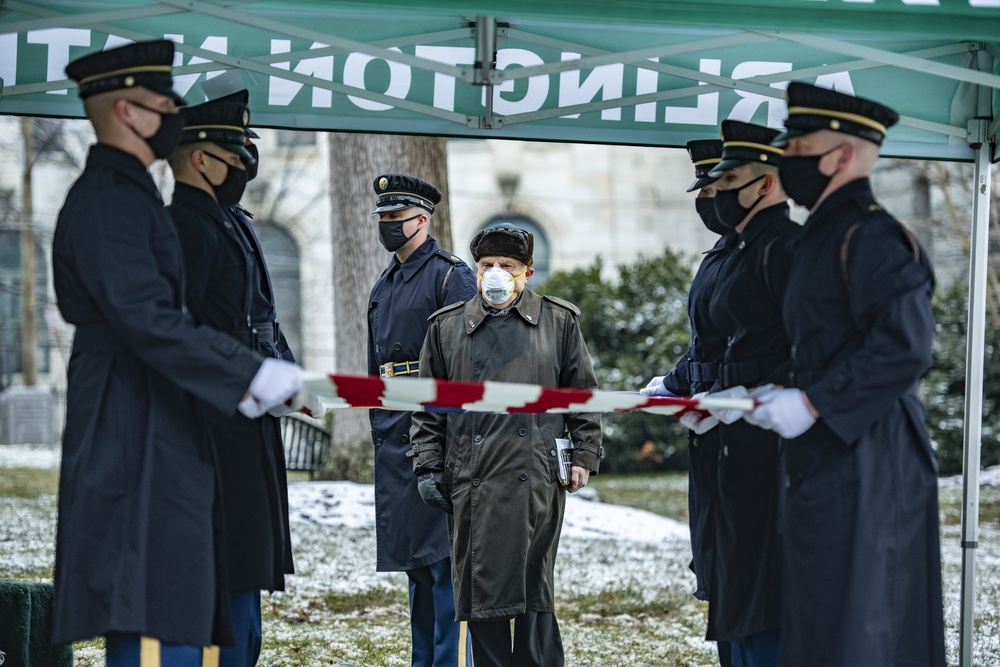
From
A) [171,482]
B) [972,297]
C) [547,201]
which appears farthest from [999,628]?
[547,201]

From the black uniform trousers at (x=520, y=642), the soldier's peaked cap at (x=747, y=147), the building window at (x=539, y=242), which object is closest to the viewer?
the soldier's peaked cap at (x=747, y=147)

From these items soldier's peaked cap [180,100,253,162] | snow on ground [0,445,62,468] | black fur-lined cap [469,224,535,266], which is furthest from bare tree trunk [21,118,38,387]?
soldier's peaked cap [180,100,253,162]

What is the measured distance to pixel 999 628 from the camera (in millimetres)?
7727

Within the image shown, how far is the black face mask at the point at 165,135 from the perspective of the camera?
4219mm

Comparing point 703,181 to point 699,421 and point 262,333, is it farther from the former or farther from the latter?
point 262,333

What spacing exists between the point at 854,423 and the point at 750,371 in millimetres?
715

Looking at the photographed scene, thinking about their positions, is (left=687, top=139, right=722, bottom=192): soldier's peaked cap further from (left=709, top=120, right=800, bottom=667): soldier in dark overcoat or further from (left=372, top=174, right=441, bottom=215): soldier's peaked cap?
(left=372, top=174, right=441, bottom=215): soldier's peaked cap

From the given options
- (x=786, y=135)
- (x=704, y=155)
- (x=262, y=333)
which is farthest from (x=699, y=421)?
(x=262, y=333)

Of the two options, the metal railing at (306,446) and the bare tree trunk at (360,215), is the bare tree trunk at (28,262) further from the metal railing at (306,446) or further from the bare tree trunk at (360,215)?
the bare tree trunk at (360,215)

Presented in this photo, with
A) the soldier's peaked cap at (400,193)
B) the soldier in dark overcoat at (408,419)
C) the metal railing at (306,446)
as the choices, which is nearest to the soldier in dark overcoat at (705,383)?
the soldier in dark overcoat at (408,419)

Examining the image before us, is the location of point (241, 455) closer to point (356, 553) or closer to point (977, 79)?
point (977, 79)

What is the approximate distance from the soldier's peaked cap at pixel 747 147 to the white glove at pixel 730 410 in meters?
0.95

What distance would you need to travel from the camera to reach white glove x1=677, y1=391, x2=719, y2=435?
4.93m

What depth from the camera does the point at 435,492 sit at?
539cm
